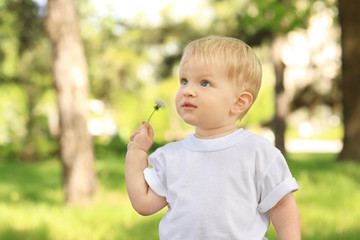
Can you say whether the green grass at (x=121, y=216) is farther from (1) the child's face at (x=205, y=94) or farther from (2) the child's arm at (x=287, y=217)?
(1) the child's face at (x=205, y=94)

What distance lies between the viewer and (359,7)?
12.1 m

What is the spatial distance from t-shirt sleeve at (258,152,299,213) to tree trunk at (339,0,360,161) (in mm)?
11335

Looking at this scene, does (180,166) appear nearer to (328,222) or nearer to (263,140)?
(263,140)

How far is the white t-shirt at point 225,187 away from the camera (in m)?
1.79

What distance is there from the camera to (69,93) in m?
7.53

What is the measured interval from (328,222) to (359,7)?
8.12 metres

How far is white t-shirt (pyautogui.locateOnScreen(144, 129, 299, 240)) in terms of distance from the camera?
70.7 inches

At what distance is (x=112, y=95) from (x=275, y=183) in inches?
1022

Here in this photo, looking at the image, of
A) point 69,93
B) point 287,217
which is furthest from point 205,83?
point 69,93

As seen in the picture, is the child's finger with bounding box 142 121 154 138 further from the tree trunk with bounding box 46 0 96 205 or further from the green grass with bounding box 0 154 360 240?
the tree trunk with bounding box 46 0 96 205

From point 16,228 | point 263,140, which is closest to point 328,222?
point 16,228

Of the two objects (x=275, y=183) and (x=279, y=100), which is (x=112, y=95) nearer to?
(x=279, y=100)

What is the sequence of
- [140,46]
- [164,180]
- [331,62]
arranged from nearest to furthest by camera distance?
1. [164,180]
2. [140,46]
3. [331,62]

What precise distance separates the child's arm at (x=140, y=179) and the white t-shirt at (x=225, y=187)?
0.09 m
